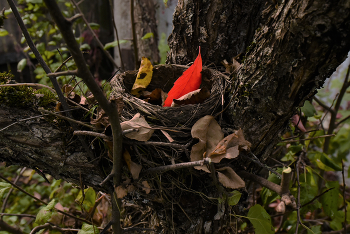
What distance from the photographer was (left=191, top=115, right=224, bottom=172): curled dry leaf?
751 millimetres

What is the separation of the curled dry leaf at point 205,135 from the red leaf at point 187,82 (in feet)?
0.64

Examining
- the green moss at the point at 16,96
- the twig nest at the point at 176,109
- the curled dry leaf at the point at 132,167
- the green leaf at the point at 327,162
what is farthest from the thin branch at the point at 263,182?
the green moss at the point at 16,96

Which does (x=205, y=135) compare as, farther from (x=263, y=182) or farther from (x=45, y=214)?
(x=45, y=214)

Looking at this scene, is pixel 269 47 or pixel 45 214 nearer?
pixel 269 47

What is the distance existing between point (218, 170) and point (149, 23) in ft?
5.60

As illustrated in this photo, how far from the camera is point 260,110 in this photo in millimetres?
743

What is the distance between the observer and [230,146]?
0.74m

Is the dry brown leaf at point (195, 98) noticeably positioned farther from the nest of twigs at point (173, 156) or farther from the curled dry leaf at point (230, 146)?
the curled dry leaf at point (230, 146)

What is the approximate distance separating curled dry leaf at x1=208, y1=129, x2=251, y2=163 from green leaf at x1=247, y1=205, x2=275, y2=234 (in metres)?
0.25

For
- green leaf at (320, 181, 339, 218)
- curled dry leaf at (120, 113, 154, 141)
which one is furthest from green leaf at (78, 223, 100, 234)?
green leaf at (320, 181, 339, 218)

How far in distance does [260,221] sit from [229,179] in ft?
0.68

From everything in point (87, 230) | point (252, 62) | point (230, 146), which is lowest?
point (87, 230)

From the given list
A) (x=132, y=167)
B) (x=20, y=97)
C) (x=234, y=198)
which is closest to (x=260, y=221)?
(x=234, y=198)

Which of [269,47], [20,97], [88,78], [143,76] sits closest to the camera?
[88,78]
